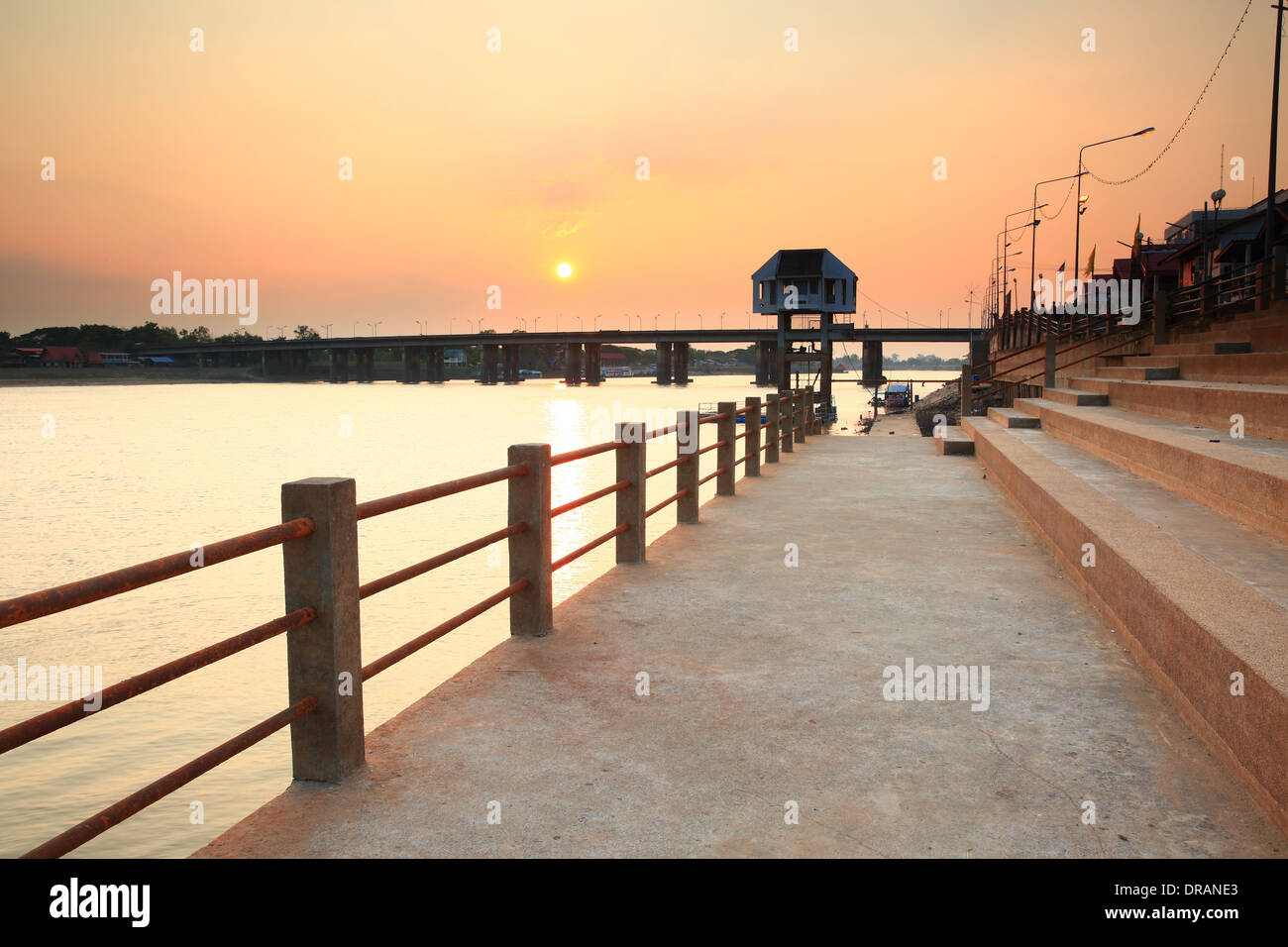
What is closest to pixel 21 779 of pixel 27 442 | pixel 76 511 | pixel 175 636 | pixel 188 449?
pixel 175 636

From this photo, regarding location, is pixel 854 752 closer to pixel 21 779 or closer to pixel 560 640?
pixel 560 640

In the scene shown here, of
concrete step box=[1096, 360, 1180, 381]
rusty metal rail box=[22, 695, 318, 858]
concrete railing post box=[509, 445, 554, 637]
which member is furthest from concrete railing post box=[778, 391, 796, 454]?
rusty metal rail box=[22, 695, 318, 858]

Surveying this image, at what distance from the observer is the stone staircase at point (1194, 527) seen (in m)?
3.74

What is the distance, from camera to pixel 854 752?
4148mm

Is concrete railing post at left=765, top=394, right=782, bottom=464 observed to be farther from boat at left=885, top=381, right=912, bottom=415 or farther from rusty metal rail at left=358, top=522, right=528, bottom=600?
boat at left=885, top=381, right=912, bottom=415

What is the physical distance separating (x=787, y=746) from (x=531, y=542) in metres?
2.36

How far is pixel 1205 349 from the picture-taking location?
57.8 feet

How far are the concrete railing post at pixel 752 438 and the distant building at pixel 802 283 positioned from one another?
68361 mm

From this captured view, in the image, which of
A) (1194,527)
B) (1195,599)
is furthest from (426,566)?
(1194,527)

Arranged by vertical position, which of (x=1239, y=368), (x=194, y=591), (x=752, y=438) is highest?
(x=1239, y=368)

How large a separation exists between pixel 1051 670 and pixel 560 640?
2968 millimetres

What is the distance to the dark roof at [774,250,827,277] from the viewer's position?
8294 cm

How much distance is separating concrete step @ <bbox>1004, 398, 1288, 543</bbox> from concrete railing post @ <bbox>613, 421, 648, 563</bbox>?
188 inches

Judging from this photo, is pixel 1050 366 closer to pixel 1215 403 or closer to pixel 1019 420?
pixel 1019 420
